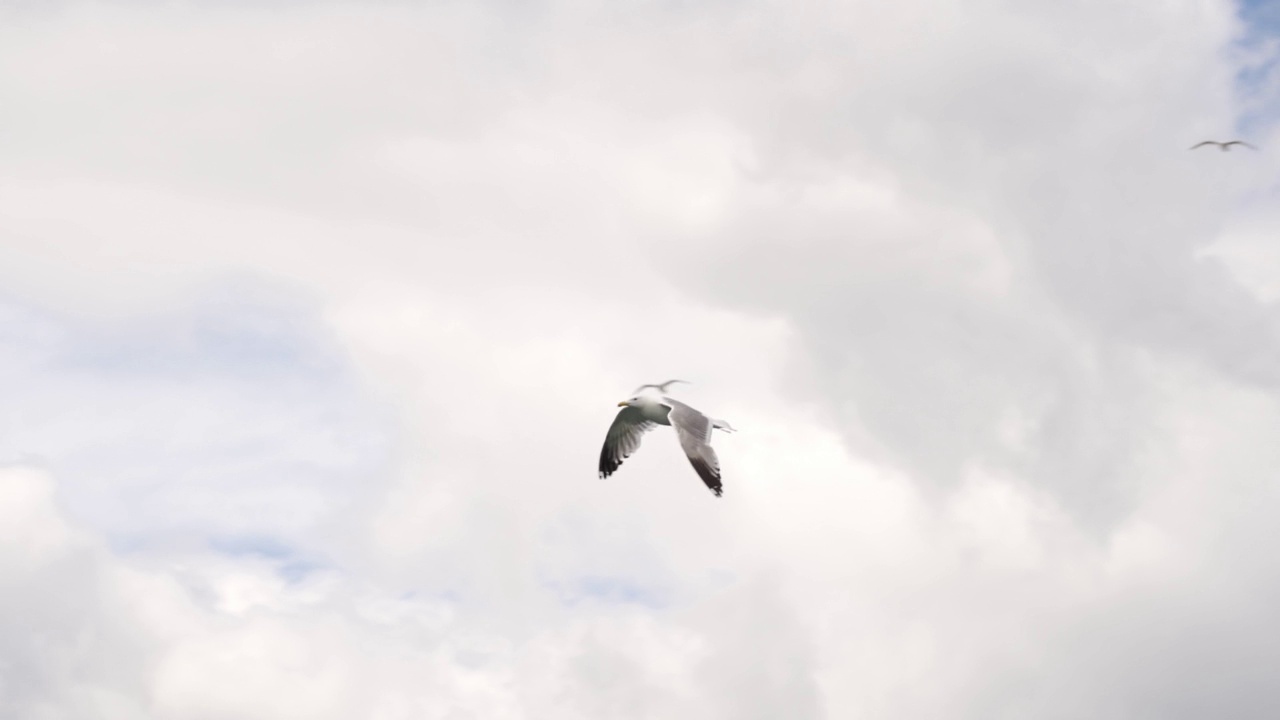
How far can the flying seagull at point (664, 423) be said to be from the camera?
178 feet

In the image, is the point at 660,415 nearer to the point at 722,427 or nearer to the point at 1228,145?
the point at 722,427

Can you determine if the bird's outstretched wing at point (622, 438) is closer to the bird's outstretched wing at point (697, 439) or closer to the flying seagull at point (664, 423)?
the flying seagull at point (664, 423)

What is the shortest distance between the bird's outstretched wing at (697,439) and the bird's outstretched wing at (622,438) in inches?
117

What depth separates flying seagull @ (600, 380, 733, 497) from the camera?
178ft

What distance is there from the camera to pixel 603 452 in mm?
62375

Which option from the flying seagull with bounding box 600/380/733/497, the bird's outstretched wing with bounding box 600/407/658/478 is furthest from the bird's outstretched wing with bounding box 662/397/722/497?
the bird's outstretched wing with bounding box 600/407/658/478

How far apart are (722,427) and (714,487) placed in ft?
13.2

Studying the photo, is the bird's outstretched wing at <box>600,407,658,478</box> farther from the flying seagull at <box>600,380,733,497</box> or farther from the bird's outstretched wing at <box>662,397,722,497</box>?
the bird's outstretched wing at <box>662,397,722,497</box>

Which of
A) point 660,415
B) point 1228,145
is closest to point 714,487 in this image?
point 660,415

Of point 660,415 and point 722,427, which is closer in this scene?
point 722,427

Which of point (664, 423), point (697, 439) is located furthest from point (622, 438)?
point (697, 439)

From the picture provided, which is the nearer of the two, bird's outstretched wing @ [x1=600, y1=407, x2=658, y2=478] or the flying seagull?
the flying seagull

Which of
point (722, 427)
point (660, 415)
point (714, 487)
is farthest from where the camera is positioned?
point (660, 415)

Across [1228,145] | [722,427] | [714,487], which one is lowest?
[714,487]
